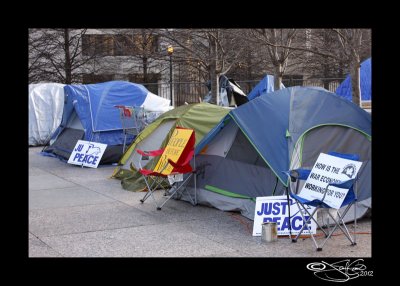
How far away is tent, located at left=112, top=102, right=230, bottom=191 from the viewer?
9.34m

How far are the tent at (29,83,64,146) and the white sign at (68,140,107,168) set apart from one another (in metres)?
4.35

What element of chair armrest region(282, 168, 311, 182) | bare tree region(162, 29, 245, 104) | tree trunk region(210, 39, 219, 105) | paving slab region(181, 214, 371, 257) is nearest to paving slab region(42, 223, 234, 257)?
paving slab region(181, 214, 371, 257)

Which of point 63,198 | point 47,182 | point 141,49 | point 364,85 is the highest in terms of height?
point 141,49

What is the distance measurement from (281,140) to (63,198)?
3.79m

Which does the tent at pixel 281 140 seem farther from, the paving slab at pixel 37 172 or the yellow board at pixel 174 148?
the paving slab at pixel 37 172

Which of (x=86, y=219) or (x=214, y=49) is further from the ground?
(x=214, y=49)

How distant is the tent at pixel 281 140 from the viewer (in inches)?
294

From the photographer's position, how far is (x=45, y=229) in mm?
7355

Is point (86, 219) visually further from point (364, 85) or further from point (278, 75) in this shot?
point (364, 85)

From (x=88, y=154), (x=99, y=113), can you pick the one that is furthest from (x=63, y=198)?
(x=99, y=113)

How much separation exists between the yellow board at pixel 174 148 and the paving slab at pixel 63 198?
3.27ft

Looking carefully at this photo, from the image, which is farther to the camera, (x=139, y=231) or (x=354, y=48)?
(x=354, y=48)

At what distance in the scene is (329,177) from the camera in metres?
6.73

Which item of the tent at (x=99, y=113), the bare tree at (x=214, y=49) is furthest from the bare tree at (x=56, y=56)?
the tent at (x=99, y=113)
